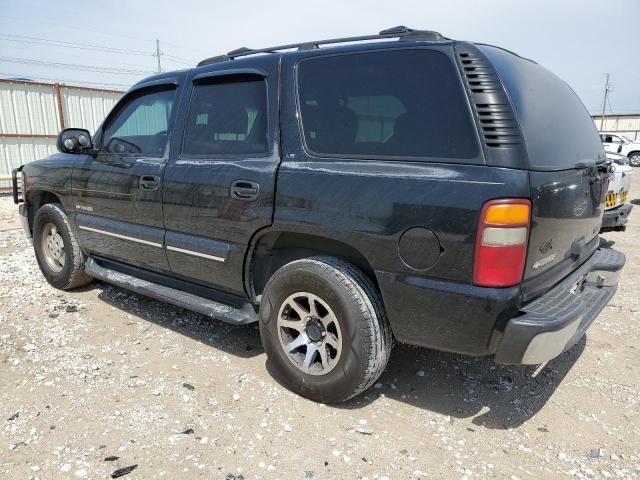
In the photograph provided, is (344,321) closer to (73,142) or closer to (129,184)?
(129,184)

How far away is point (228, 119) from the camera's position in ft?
10.6

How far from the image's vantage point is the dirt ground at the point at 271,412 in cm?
233

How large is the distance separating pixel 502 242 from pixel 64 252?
160 inches

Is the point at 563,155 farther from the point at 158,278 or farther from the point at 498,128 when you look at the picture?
the point at 158,278

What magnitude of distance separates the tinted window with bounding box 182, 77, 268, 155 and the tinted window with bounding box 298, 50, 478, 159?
0.34 meters

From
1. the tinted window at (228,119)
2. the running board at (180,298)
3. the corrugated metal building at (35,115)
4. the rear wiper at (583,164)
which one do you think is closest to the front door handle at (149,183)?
the tinted window at (228,119)

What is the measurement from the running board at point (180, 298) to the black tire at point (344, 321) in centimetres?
35

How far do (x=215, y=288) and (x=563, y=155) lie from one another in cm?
228

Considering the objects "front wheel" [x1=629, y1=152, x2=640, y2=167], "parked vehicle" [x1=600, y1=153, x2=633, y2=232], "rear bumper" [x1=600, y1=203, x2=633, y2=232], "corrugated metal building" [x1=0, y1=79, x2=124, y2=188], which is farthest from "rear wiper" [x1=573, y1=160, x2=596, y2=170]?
"front wheel" [x1=629, y1=152, x2=640, y2=167]

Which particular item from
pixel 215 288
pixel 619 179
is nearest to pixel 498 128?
pixel 215 288

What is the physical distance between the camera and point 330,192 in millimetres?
2555

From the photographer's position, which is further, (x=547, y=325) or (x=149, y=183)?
(x=149, y=183)

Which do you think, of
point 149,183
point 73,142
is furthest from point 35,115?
point 149,183

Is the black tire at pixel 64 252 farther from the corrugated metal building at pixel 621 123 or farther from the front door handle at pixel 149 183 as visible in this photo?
the corrugated metal building at pixel 621 123
